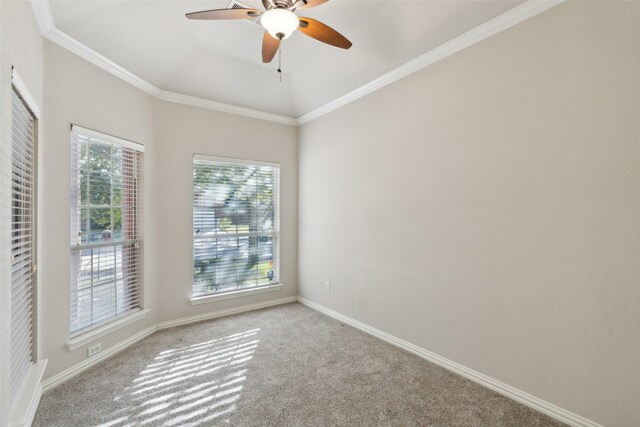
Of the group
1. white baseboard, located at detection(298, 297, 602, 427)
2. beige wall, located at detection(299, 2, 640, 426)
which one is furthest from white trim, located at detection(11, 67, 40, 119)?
white baseboard, located at detection(298, 297, 602, 427)

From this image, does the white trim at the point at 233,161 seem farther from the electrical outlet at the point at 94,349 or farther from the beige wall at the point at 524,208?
the electrical outlet at the point at 94,349

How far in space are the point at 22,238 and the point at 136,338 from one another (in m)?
1.59

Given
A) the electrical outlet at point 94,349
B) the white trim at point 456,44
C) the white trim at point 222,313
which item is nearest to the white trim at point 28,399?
the electrical outlet at point 94,349

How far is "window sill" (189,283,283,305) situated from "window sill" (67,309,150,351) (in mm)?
599

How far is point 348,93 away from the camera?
138 inches

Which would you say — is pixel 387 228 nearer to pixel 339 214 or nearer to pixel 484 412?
pixel 339 214

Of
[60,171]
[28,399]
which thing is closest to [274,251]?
[60,171]

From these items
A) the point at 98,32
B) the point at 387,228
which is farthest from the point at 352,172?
the point at 98,32

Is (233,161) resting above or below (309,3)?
below

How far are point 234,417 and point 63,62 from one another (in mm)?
3012

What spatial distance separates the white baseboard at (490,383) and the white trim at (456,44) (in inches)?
103

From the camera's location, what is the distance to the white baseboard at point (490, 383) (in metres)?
1.88

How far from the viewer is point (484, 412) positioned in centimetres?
200

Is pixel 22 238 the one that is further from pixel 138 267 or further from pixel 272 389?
pixel 272 389
